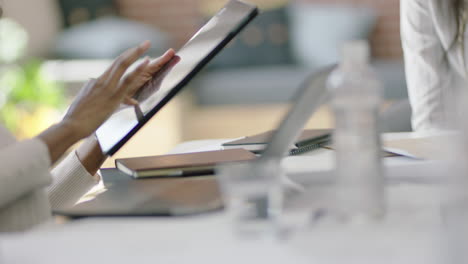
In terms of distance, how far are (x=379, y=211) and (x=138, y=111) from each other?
1.65 ft

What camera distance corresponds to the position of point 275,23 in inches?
164

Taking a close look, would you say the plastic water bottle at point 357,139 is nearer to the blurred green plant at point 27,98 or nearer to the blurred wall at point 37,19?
the blurred green plant at point 27,98

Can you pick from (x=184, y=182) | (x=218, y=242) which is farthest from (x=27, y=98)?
(x=218, y=242)

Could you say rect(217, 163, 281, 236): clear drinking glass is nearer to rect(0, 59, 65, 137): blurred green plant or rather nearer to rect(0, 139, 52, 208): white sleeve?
rect(0, 139, 52, 208): white sleeve

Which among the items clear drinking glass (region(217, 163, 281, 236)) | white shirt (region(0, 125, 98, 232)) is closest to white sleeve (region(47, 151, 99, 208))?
white shirt (region(0, 125, 98, 232))

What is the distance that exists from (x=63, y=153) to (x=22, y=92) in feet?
8.64

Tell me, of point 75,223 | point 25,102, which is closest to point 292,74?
point 25,102

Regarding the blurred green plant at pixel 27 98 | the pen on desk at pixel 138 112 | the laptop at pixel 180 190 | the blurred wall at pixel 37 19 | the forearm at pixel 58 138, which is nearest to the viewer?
the laptop at pixel 180 190

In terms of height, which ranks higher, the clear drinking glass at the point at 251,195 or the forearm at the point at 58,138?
the forearm at the point at 58,138

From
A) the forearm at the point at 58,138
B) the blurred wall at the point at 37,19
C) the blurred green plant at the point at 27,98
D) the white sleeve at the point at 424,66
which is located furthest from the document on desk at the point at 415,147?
the blurred wall at the point at 37,19

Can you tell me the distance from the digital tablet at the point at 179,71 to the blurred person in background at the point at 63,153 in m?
0.03

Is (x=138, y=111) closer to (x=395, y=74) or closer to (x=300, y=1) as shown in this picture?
(x=395, y=74)

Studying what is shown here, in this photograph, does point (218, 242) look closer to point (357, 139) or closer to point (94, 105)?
point (357, 139)

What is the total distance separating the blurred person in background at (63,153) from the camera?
82cm
